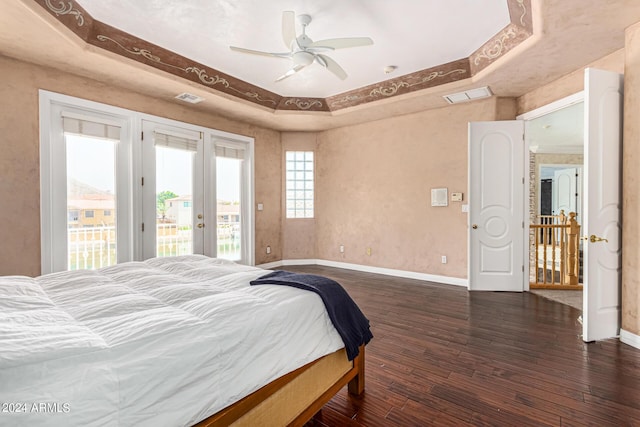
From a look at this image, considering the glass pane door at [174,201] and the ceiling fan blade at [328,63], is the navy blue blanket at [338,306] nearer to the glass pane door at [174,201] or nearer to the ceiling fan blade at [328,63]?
the ceiling fan blade at [328,63]

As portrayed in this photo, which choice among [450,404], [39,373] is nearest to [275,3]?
[39,373]

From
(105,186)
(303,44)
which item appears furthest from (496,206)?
(105,186)

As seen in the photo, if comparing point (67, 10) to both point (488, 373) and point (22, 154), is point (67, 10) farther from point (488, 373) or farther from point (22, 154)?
point (488, 373)

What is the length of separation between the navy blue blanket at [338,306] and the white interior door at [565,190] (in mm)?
8839

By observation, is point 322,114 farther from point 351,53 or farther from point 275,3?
point 275,3

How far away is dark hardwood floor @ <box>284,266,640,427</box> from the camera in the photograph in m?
1.77

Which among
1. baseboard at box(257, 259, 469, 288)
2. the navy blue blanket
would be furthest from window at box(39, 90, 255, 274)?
the navy blue blanket

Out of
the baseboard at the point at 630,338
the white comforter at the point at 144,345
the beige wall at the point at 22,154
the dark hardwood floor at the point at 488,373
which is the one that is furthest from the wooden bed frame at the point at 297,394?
the beige wall at the point at 22,154

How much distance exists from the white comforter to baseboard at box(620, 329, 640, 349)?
267cm

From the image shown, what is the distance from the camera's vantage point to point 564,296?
13.3 ft

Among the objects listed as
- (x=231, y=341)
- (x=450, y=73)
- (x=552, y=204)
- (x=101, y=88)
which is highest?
(x=450, y=73)

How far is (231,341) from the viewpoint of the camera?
1.24 metres

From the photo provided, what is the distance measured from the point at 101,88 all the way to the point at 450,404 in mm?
4699

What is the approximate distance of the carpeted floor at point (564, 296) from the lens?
3.76 metres
